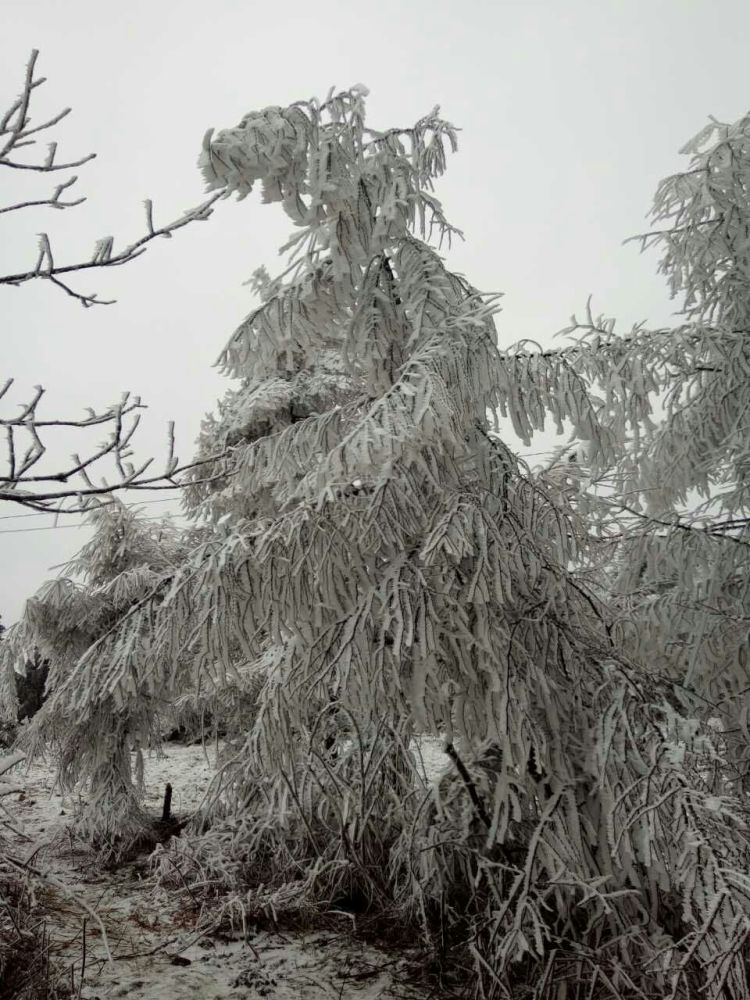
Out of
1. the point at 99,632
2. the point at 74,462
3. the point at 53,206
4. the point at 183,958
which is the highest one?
the point at 53,206

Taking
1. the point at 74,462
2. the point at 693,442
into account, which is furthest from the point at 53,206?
the point at 693,442

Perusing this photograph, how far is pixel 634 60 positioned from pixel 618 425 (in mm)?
161385

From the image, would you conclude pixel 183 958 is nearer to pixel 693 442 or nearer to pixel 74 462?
pixel 74 462

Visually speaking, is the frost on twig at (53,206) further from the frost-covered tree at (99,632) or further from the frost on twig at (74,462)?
the frost-covered tree at (99,632)

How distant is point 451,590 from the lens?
3393 millimetres

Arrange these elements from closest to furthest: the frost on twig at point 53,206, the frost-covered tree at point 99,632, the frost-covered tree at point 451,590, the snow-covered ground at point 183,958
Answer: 1. the frost on twig at point 53,206
2. the frost-covered tree at point 451,590
3. the snow-covered ground at point 183,958
4. the frost-covered tree at point 99,632

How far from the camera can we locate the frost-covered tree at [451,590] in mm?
3129

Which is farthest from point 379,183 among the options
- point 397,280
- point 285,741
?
point 285,741

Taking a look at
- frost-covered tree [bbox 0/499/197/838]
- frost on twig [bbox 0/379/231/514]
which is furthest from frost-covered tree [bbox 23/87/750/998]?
frost-covered tree [bbox 0/499/197/838]

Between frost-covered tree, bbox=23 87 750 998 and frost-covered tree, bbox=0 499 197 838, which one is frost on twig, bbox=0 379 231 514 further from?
frost-covered tree, bbox=0 499 197 838

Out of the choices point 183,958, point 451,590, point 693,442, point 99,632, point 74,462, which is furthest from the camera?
point 99,632

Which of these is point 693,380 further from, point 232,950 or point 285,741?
point 232,950

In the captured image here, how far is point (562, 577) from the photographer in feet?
11.9

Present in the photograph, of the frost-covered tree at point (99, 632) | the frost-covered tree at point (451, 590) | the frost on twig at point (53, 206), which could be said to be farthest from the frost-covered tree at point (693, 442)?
the frost-covered tree at point (99, 632)
